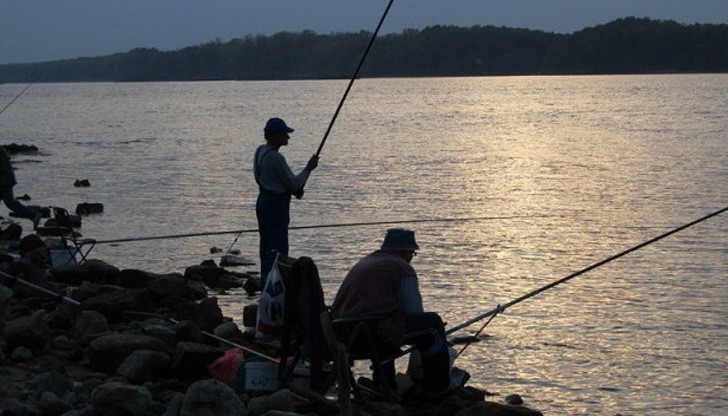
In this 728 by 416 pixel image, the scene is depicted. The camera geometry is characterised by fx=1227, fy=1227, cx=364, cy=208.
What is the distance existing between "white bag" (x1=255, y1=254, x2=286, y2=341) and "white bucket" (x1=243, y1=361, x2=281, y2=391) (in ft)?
0.90

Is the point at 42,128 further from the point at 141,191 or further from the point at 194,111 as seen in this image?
the point at 141,191

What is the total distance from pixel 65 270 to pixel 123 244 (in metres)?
6.24

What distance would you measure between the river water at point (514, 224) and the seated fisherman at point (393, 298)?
228 centimetres

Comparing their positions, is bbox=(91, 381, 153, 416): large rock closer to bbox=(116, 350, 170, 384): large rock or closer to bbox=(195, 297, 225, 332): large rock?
bbox=(116, 350, 170, 384): large rock

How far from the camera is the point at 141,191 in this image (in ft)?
90.3

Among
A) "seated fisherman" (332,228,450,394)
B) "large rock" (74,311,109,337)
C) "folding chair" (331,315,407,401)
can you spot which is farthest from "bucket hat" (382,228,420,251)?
"large rock" (74,311,109,337)

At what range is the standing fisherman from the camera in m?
9.26

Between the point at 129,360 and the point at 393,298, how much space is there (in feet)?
6.50

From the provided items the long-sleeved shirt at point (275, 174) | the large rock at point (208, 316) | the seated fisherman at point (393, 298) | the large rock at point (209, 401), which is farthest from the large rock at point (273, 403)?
the large rock at point (208, 316)

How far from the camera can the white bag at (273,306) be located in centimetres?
724

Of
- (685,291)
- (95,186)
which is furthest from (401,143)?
(685,291)

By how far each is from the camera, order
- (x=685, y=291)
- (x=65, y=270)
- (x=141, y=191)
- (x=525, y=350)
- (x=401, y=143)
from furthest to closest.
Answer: (x=401, y=143) → (x=141, y=191) → (x=685, y=291) → (x=65, y=270) → (x=525, y=350)

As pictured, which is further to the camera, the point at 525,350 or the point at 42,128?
the point at 42,128

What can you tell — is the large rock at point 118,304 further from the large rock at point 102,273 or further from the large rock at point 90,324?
the large rock at point 102,273
